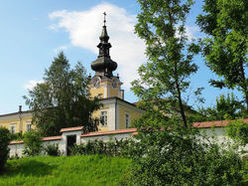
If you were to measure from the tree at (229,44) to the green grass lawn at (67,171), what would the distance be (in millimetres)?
5507

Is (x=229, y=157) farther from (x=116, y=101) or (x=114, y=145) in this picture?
(x=116, y=101)

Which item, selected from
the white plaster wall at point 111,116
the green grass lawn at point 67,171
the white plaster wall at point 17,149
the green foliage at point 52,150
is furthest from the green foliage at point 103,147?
the white plaster wall at point 111,116

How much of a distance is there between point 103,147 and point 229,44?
26.6 feet

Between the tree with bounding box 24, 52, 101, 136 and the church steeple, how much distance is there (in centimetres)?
2002

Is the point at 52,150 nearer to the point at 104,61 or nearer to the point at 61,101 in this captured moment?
the point at 61,101

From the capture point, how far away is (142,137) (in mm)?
9719

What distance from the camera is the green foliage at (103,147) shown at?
51.6 feet

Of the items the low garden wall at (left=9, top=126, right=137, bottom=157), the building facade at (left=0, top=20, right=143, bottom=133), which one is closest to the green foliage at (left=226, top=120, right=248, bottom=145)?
the low garden wall at (left=9, top=126, right=137, bottom=157)

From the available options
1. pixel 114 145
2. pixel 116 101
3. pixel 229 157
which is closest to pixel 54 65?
pixel 116 101

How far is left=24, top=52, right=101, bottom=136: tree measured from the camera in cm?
Result: 2372

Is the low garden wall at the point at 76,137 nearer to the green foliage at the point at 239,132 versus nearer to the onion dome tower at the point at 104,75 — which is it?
the green foliage at the point at 239,132

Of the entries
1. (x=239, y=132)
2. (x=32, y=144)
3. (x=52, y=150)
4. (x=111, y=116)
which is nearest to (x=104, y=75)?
(x=111, y=116)

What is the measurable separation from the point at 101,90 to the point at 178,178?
1455 inches

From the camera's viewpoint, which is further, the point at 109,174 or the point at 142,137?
the point at 109,174
